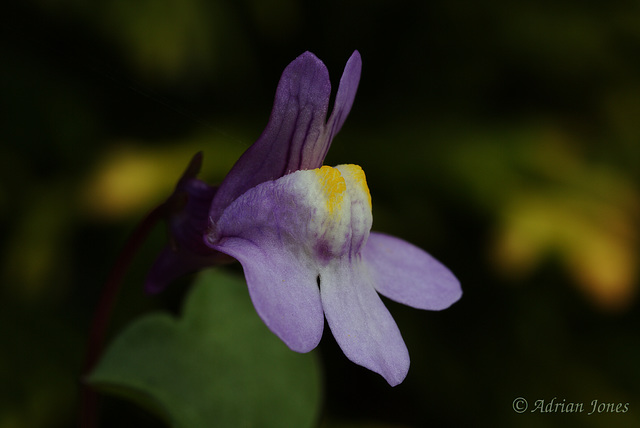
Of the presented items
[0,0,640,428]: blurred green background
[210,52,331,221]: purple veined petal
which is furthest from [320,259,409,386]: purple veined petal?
[0,0,640,428]: blurred green background

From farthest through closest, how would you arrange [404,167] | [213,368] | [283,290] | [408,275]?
1. [404,167]
2. [213,368]
3. [408,275]
4. [283,290]

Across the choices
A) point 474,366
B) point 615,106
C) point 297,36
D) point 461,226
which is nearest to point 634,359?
point 474,366

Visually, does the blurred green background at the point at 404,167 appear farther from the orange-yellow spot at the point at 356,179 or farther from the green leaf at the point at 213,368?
the orange-yellow spot at the point at 356,179

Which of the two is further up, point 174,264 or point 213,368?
point 174,264

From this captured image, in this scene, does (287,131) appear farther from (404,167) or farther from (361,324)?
(404,167)

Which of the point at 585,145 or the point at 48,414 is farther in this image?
the point at 585,145

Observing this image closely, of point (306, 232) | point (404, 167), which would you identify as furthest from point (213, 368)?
point (404, 167)

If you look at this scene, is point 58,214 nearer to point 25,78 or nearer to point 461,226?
point 25,78

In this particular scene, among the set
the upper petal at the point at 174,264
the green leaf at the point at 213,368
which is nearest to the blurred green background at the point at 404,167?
the green leaf at the point at 213,368
